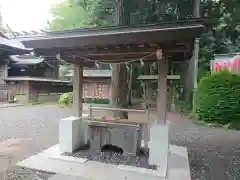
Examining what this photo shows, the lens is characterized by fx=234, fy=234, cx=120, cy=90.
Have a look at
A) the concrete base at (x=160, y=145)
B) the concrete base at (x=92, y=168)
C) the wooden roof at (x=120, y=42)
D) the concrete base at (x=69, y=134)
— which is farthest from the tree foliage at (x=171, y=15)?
the concrete base at (x=69, y=134)

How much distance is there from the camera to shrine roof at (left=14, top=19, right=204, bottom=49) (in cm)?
365

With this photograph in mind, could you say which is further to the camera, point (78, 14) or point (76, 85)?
point (78, 14)

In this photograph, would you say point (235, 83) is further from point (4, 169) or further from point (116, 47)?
point (4, 169)

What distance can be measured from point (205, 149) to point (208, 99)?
5.01 m

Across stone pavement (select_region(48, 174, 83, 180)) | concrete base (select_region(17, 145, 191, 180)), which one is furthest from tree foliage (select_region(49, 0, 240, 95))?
stone pavement (select_region(48, 174, 83, 180))

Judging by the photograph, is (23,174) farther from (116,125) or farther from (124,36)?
(124,36)

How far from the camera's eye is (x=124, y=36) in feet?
13.0

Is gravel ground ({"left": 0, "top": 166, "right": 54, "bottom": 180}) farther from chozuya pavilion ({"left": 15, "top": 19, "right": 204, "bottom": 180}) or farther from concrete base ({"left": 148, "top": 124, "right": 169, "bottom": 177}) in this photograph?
concrete base ({"left": 148, "top": 124, "right": 169, "bottom": 177})

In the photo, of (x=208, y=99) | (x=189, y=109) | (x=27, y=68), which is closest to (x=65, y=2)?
(x=27, y=68)

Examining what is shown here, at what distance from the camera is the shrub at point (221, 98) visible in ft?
33.2

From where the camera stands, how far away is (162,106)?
449 centimetres

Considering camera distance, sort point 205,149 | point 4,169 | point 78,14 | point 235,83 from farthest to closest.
→ 1. point 78,14
2. point 235,83
3. point 205,149
4. point 4,169

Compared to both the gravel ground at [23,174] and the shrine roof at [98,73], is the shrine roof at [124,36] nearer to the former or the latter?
the gravel ground at [23,174]

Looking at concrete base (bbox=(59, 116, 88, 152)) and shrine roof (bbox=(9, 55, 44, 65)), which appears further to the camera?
shrine roof (bbox=(9, 55, 44, 65))
